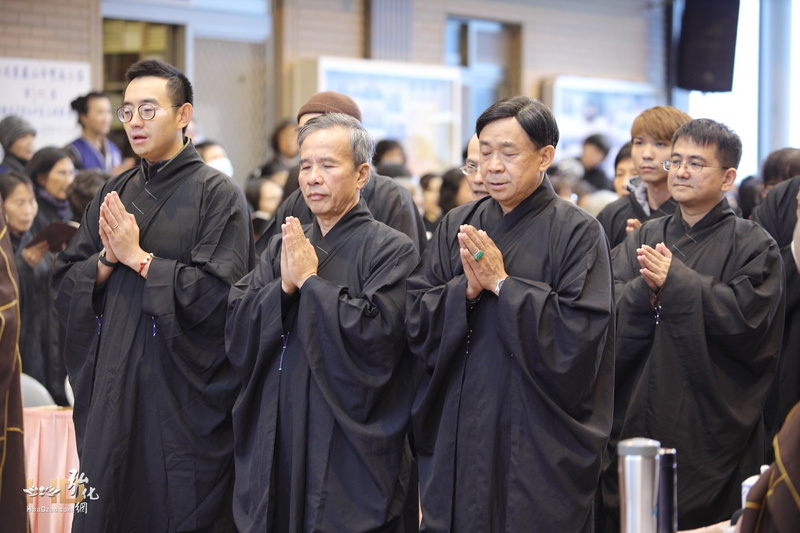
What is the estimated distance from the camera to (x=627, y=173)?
5566mm

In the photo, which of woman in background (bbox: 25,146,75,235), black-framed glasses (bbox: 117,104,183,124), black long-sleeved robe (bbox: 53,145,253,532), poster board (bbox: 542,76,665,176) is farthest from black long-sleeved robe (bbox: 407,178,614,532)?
poster board (bbox: 542,76,665,176)

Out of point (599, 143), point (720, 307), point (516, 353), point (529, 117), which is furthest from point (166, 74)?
point (599, 143)

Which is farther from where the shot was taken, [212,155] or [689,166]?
[212,155]

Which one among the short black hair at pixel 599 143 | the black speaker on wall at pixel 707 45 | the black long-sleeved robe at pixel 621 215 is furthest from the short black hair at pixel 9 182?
the black speaker on wall at pixel 707 45

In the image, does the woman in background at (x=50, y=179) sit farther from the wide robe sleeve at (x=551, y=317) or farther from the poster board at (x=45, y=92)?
the wide robe sleeve at (x=551, y=317)

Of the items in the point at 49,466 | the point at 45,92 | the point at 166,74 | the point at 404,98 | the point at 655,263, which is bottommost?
the point at 49,466

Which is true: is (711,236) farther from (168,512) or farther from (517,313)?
(168,512)

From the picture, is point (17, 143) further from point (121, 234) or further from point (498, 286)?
point (498, 286)

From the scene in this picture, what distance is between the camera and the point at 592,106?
12.9 metres

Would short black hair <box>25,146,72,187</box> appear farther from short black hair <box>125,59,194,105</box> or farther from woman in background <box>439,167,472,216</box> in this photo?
short black hair <box>125,59,194,105</box>

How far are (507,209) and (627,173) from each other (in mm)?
2311

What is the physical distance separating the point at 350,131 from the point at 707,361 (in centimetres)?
161

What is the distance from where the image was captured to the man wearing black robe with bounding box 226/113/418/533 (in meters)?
3.40

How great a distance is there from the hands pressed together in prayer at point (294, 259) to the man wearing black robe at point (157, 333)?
1.46 feet
